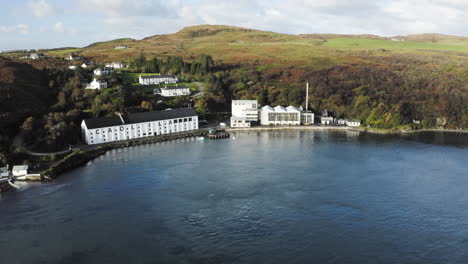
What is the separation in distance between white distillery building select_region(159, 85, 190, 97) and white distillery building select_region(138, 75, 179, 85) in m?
3.82

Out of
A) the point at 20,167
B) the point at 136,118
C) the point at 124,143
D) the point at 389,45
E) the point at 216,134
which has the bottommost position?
the point at 20,167

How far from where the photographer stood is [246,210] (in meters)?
16.9

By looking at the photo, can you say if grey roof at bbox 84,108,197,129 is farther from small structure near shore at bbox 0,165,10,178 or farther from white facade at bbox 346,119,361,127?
white facade at bbox 346,119,361,127

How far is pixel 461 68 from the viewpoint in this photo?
49.2 meters

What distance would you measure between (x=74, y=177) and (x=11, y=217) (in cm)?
558

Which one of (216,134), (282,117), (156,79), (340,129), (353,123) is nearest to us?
(216,134)

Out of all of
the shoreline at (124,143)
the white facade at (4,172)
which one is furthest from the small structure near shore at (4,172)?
the shoreline at (124,143)

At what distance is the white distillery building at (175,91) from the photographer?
1676 inches

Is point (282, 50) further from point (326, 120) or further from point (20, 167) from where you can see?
point (20, 167)

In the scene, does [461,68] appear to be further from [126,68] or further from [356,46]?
[126,68]

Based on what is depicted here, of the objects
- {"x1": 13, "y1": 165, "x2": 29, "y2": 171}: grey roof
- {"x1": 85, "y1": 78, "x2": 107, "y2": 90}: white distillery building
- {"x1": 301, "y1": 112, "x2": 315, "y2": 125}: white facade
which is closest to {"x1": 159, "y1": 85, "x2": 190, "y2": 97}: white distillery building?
{"x1": 85, "y1": 78, "x2": 107, "y2": 90}: white distillery building

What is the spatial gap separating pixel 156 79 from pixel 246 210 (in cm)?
3320

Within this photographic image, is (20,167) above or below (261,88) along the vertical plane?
below

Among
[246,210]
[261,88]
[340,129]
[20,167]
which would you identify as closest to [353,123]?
[340,129]
